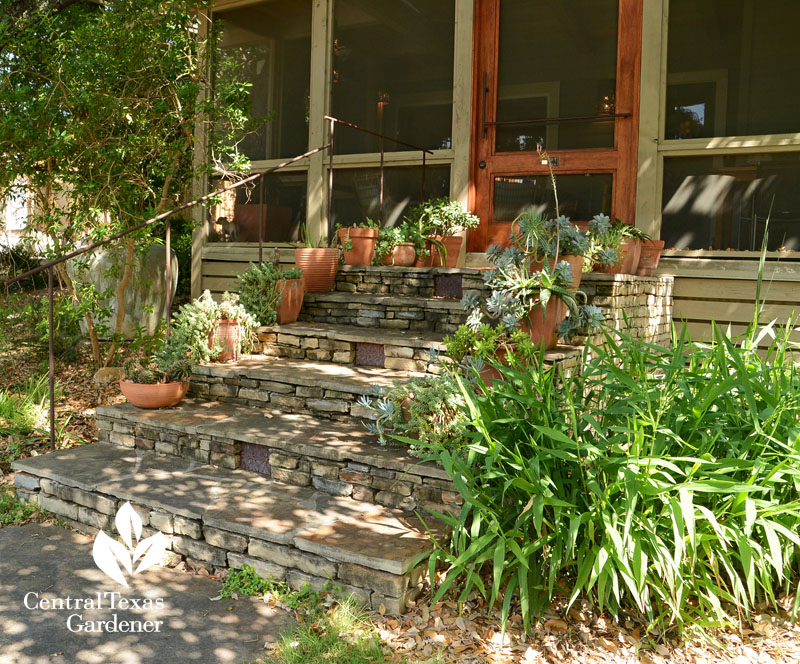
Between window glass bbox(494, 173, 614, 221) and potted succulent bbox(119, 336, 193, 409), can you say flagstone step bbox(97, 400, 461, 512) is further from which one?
window glass bbox(494, 173, 614, 221)

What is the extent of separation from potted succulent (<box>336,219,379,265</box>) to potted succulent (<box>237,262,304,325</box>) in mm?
Result: 600

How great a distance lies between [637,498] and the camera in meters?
2.36

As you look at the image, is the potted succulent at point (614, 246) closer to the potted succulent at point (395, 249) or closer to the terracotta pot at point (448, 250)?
the terracotta pot at point (448, 250)

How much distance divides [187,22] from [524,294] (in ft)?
12.6

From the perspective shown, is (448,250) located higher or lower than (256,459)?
higher

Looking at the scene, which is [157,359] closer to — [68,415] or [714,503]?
[68,415]

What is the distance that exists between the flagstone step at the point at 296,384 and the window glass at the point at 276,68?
2886mm

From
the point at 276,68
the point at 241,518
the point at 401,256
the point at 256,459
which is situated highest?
the point at 276,68

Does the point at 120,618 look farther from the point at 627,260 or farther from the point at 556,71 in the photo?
the point at 556,71

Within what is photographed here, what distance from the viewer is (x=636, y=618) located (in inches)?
→ 94.7

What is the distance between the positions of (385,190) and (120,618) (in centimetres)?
428

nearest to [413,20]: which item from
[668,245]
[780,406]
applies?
[668,245]

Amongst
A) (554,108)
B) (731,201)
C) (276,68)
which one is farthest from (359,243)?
(731,201)

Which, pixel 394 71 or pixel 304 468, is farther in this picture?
pixel 394 71
